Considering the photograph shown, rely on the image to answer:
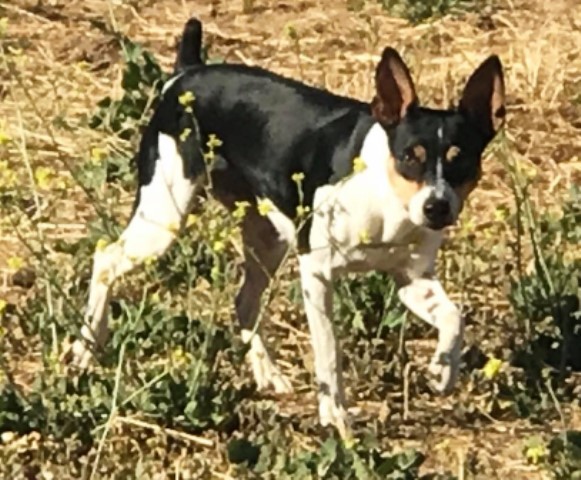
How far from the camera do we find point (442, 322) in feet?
18.8

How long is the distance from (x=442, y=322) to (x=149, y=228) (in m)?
1.14

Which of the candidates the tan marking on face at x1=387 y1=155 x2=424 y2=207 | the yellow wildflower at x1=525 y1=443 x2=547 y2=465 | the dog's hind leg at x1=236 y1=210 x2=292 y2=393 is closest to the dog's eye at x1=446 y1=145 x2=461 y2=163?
the tan marking on face at x1=387 y1=155 x2=424 y2=207

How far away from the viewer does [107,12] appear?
34.4 ft

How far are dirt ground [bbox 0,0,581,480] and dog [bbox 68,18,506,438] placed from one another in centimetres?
114

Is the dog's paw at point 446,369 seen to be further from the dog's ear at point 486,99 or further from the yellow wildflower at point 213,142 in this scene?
the yellow wildflower at point 213,142

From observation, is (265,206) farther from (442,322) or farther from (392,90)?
(442,322)

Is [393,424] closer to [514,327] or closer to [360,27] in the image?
[514,327]

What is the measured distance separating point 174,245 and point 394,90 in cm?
165

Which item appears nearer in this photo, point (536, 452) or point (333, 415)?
point (536, 452)

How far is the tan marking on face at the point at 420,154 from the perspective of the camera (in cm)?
545

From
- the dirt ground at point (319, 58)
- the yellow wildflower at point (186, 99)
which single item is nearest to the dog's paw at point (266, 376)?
the yellow wildflower at point (186, 99)

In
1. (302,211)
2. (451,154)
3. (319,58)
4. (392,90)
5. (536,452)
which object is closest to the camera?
(536,452)

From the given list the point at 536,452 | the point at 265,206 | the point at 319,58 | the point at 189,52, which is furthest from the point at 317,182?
the point at 319,58

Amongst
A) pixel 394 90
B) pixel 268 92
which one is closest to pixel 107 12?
pixel 268 92
